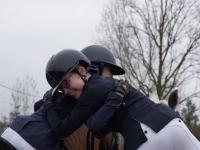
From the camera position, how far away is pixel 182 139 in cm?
285

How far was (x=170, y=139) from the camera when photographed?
2844 millimetres

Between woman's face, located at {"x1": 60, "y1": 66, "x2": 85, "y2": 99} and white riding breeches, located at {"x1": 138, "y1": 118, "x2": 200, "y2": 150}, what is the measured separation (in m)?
0.43

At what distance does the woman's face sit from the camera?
306 cm

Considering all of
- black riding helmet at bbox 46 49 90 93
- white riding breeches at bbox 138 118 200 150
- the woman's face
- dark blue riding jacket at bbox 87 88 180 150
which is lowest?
white riding breeches at bbox 138 118 200 150

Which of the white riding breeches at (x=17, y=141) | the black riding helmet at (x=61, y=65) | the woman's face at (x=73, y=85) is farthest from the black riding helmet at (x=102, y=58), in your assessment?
the white riding breeches at (x=17, y=141)

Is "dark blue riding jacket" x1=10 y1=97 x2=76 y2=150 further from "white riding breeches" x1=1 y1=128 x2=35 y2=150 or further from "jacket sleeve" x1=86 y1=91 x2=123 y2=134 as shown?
"jacket sleeve" x1=86 y1=91 x2=123 y2=134

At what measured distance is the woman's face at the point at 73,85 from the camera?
3.06 m

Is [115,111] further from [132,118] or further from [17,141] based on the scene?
[17,141]

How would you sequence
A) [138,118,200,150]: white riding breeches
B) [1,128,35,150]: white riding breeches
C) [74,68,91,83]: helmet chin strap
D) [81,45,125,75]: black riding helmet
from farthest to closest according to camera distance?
[81,45,125,75]: black riding helmet → [74,68,91,83]: helmet chin strap → [1,128,35,150]: white riding breeches → [138,118,200,150]: white riding breeches

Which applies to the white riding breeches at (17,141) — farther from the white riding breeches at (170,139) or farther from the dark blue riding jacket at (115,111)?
the white riding breeches at (170,139)

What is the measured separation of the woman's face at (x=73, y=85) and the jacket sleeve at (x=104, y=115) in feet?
0.60

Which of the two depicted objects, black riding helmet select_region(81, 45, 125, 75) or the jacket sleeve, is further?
black riding helmet select_region(81, 45, 125, 75)

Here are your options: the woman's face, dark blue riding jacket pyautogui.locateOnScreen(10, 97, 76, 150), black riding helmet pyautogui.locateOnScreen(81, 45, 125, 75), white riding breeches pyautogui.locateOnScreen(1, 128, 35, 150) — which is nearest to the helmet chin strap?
the woman's face

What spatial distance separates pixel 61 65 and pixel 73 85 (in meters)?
0.13
